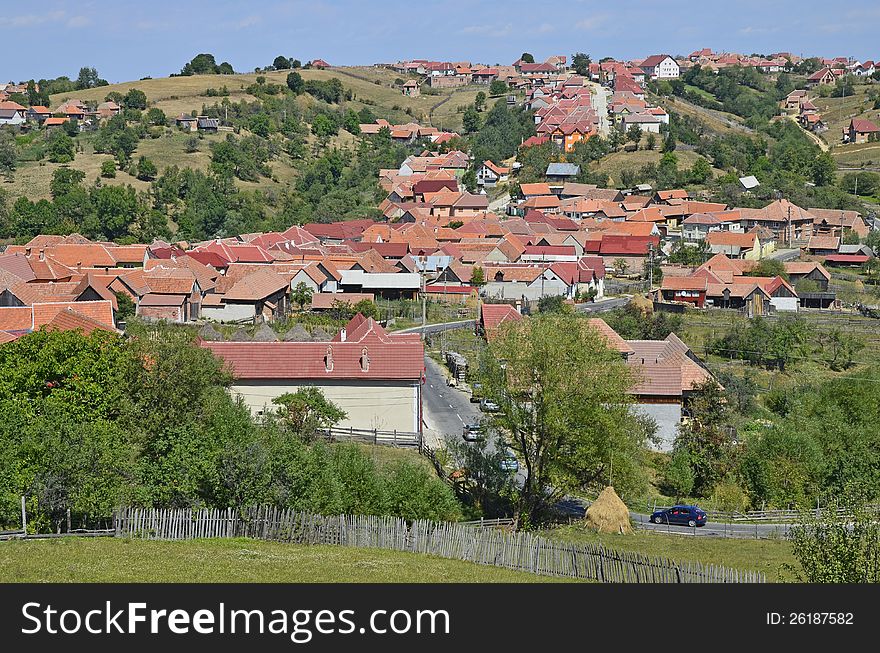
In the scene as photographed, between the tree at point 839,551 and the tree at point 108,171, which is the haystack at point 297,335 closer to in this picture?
the tree at point 839,551

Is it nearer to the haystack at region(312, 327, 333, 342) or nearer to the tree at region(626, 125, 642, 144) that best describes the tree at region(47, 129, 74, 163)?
the tree at region(626, 125, 642, 144)

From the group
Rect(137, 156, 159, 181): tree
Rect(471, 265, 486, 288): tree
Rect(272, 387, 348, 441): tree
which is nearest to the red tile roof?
Rect(272, 387, 348, 441): tree

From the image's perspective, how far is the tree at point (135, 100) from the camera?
124 m

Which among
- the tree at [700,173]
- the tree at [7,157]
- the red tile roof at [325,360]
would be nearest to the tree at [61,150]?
the tree at [7,157]

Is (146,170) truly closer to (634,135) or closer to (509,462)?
(634,135)

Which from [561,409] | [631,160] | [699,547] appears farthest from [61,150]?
[699,547]

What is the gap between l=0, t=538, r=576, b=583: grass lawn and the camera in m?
16.9

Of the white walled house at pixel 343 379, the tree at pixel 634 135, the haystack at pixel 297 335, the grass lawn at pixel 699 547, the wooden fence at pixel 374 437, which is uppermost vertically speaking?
the tree at pixel 634 135

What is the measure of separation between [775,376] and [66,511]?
40.8 metres

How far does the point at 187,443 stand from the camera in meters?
23.8

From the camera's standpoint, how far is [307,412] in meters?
33.3

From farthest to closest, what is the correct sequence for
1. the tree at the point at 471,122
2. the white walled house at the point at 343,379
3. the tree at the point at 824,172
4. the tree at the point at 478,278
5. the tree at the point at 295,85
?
the tree at the point at 295,85 < the tree at the point at 471,122 < the tree at the point at 824,172 < the tree at the point at 478,278 < the white walled house at the point at 343,379

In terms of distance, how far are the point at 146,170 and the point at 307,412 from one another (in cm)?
7314

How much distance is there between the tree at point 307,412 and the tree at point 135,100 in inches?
3923
